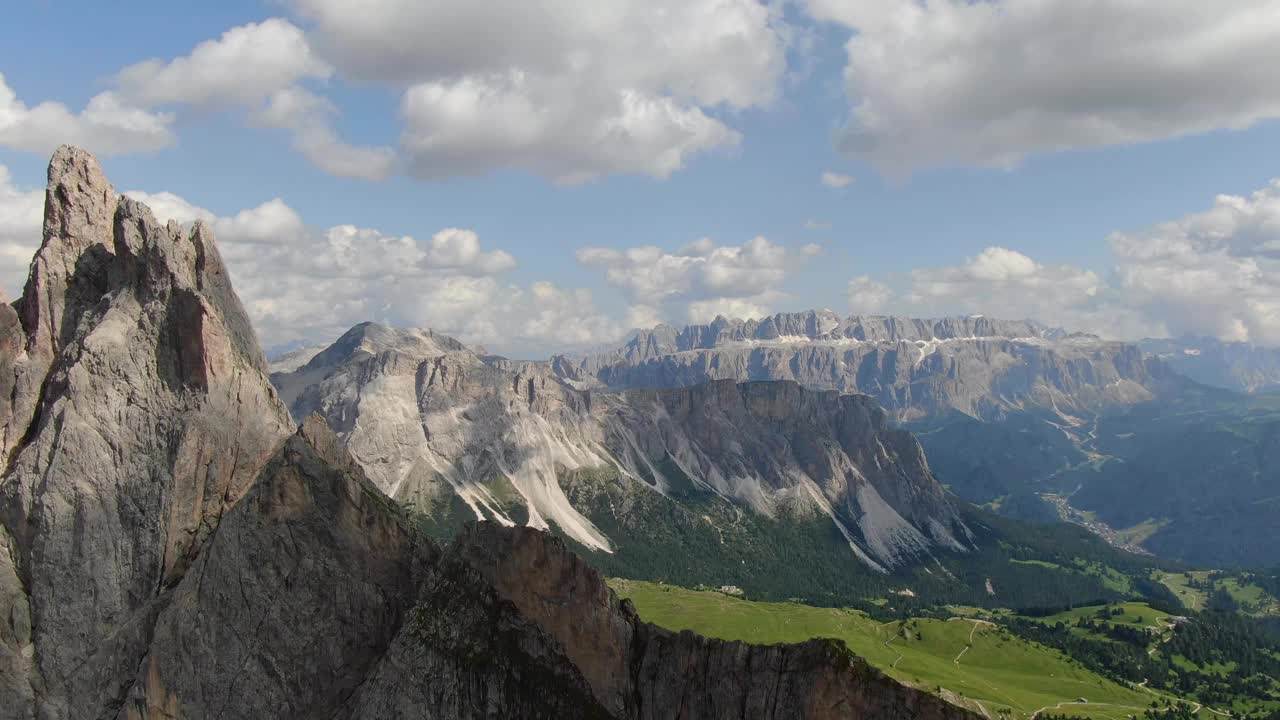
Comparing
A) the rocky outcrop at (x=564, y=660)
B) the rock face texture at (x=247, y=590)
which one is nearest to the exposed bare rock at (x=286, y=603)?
the rock face texture at (x=247, y=590)

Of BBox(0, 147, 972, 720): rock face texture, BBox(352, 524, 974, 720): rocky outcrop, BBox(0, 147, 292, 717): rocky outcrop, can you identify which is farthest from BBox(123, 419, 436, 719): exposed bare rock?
BBox(0, 147, 292, 717): rocky outcrop

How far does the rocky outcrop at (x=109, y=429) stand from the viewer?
71.0 metres

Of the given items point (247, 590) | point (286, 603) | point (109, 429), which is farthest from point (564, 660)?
point (109, 429)

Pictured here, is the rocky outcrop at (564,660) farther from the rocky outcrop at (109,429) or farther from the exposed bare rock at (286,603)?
the rocky outcrop at (109,429)

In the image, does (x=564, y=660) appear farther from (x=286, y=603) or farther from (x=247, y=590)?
(x=247, y=590)

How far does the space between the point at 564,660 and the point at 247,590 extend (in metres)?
28.1

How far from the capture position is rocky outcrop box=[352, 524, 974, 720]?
60.8m

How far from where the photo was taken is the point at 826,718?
58.0 meters

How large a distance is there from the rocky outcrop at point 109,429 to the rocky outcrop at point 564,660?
26857 mm

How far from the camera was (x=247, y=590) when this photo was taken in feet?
226

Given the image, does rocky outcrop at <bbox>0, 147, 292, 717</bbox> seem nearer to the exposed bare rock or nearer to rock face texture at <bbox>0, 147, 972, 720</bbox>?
rock face texture at <bbox>0, 147, 972, 720</bbox>

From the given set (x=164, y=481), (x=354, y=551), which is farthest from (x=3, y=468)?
(x=354, y=551)

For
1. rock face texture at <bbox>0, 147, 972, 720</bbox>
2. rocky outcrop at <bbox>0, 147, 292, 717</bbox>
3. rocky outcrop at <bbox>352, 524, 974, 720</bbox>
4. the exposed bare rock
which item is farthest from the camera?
rocky outcrop at <bbox>0, 147, 292, 717</bbox>

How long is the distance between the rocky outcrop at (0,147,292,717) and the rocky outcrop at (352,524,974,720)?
88.1ft
